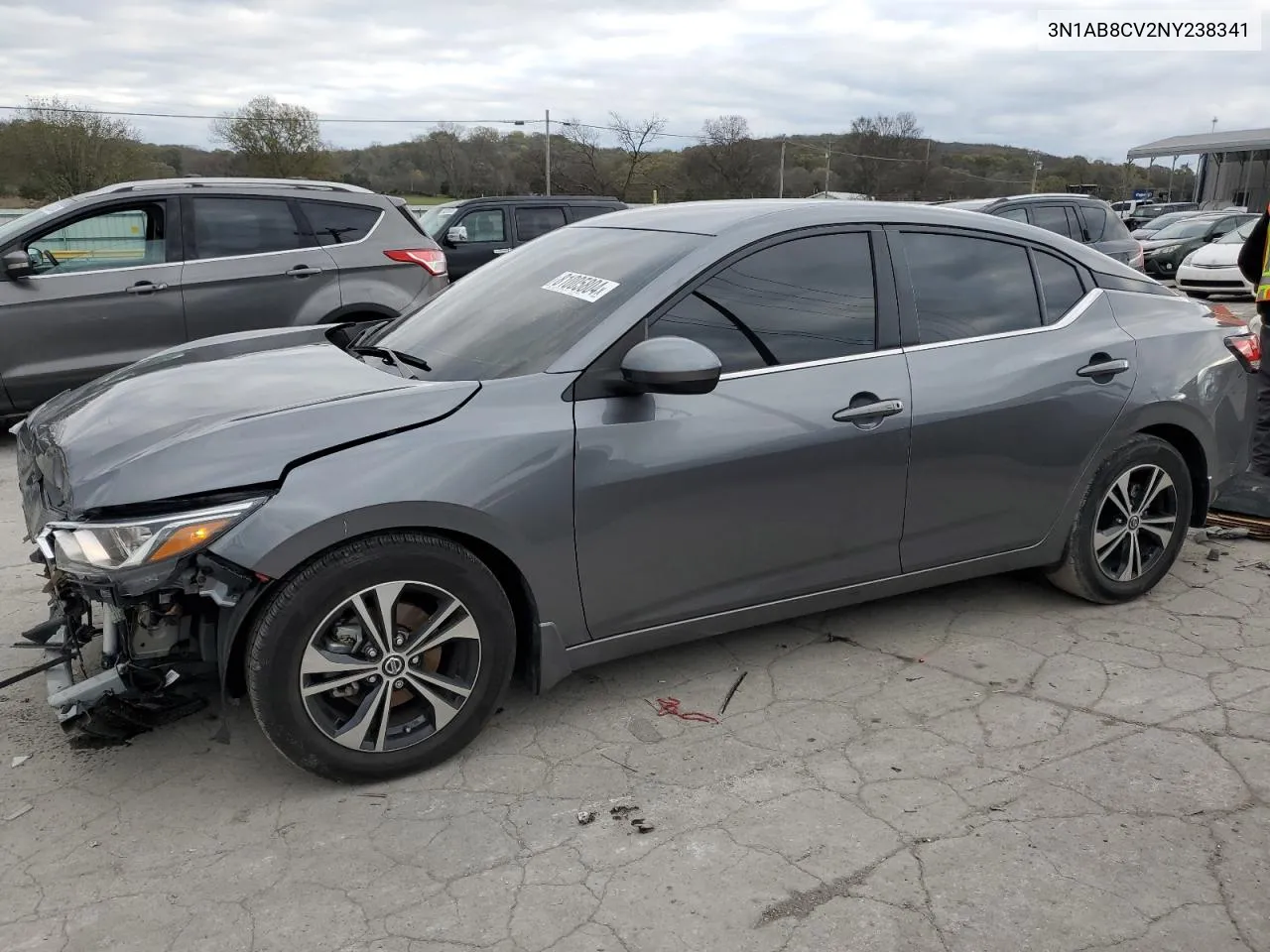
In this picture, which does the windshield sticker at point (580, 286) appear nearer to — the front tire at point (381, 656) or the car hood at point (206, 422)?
the car hood at point (206, 422)

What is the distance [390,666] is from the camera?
2814mm

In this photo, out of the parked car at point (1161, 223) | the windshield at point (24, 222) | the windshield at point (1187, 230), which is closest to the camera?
the windshield at point (24, 222)

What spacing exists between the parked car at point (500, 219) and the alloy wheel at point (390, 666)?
11057 millimetres

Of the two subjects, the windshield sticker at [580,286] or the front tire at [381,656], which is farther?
the windshield sticker at [580,286]

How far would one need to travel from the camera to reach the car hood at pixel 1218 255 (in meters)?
16.7

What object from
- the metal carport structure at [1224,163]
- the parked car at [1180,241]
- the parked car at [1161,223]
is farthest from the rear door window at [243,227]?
the metal carport structure at [1224,163]

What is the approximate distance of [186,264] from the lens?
23.7 ft

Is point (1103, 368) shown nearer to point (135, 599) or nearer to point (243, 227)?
point (135, 599)

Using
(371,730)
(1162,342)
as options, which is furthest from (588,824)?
(1162,342)

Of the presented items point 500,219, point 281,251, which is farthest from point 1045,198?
point 281,251

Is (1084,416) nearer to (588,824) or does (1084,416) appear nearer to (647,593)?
(647,593)

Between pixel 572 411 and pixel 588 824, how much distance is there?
118 centimetres

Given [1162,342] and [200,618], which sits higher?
[1162,342]

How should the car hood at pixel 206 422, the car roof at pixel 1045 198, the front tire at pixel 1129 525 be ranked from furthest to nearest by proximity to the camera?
the car roof at pixel 1045 198 < the front tire at pixel 1129 525 < the car hood at pixel 206 422
